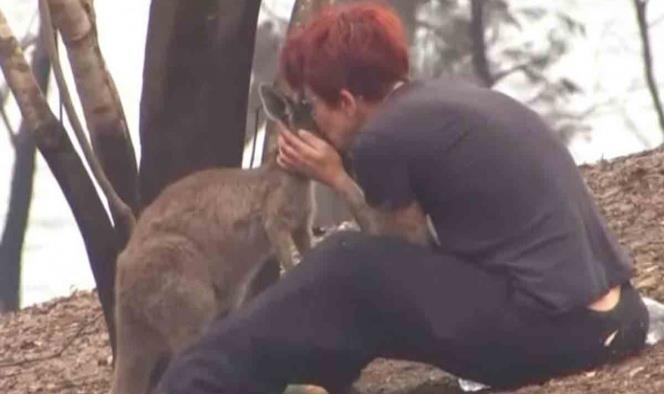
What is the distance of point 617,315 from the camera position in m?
5.75

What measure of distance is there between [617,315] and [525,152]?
636 millimetres

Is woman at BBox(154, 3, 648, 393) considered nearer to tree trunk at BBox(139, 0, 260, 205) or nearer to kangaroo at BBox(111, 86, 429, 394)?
kangaroo at BBox(111, 86, 429, 394)

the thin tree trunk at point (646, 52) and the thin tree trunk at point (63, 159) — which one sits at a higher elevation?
the thin tree trunk at point (63, 159)

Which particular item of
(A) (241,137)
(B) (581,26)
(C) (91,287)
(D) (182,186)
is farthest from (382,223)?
(B) (581,26)

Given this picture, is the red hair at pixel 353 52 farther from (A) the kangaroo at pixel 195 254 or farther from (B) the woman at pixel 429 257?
(A) the kangaroo at pixel 195 254

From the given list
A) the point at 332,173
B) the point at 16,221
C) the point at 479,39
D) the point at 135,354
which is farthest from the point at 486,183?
the point at 16,221

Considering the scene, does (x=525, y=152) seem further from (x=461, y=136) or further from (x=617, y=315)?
(x=617, y=315)

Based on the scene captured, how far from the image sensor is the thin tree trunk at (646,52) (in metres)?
16.8

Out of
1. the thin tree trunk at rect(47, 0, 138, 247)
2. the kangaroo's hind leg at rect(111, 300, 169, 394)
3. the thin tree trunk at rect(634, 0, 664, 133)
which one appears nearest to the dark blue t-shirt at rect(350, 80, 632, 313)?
the kangaroo's hind leg at rect(111, 300, 169, 394)

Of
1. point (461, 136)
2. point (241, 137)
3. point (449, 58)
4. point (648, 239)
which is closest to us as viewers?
point (461, 136)

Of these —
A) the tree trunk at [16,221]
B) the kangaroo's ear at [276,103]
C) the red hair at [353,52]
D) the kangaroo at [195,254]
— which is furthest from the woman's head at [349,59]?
the tree trunk at [16,221]

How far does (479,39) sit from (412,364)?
905 cm

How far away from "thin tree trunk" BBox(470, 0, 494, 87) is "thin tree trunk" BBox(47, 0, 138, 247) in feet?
26.4

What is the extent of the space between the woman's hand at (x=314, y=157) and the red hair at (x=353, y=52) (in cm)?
38
